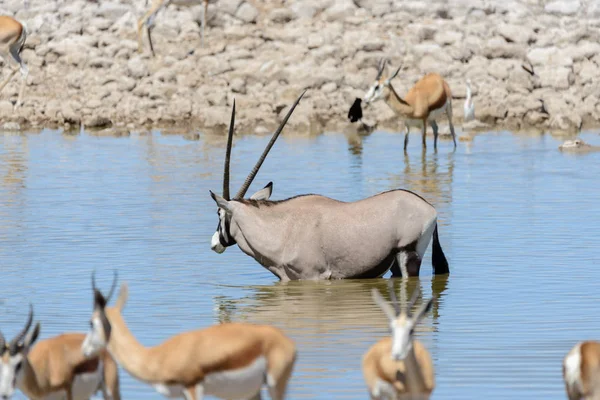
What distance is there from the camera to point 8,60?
26109 millimetres

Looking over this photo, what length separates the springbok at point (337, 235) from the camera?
10.2 meters

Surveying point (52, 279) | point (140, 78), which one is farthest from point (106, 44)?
point (52, 279)

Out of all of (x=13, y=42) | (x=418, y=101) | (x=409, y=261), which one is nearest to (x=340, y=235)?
(x=409, y=261)

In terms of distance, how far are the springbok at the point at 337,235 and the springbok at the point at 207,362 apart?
172 inches

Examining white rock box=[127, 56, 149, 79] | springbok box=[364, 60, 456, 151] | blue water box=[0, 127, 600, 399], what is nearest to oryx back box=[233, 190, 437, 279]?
blue water box=[0, 127, 600, 399]

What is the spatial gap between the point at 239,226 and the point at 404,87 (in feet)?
59.0

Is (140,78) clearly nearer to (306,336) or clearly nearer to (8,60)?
(8,60)

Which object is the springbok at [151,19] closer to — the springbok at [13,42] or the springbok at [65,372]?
the springbok at [13,42]

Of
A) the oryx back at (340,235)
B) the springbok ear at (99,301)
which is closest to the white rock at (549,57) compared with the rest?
the oryx back at (340,235)

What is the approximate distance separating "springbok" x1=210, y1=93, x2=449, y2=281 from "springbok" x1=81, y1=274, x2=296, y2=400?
438 centimetres

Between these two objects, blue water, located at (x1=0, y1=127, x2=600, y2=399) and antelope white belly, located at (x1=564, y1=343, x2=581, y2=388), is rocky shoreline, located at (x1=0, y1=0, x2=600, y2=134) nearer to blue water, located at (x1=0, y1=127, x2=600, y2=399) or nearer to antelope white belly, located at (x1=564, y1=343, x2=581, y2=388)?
blue water, located at (x1=0, y1=127, x2=600, y2=399)

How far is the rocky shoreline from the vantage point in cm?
2670

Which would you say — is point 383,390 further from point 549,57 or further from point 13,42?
point 549,57

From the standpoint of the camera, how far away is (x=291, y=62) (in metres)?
28.8
